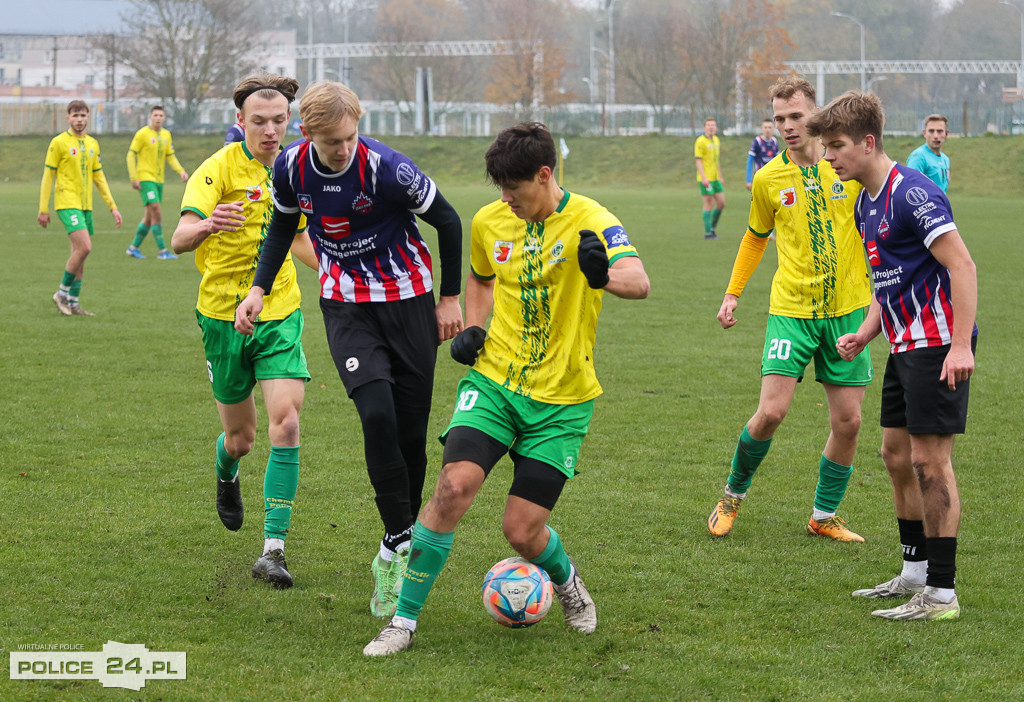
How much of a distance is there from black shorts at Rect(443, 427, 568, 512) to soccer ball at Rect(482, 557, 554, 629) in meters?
0.30

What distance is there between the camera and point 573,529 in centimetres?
566

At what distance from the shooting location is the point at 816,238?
5.59 meters

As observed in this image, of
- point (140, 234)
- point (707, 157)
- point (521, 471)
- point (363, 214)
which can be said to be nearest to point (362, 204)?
point (363, 214)

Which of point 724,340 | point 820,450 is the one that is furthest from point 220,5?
point 820,450

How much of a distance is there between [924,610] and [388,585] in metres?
2.17

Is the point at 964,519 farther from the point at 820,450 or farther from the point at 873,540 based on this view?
the point at 820,450

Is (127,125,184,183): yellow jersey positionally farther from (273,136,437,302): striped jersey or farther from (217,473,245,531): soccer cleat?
(273,136,437,302): striped jersey

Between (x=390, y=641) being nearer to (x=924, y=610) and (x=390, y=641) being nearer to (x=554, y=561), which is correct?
(x=554, y=561)

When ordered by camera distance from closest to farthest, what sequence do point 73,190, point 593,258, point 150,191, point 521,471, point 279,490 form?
point 593,258 < point 521,471 < point 279,490 < point 73,190 < point 150,191

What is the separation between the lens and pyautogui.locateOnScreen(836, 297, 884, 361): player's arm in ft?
15.6

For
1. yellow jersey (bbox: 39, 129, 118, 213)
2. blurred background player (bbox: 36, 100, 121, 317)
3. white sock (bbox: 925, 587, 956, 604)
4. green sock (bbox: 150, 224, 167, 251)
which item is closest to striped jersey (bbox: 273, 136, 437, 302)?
white sock (bbox: 925, 587, 956, 604)

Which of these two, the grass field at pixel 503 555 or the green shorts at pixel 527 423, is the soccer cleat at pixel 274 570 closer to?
the grass field at pixel 503 555

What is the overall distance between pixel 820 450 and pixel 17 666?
5.07 metres

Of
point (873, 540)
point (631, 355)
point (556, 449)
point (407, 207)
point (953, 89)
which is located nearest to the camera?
point (556, 449)
